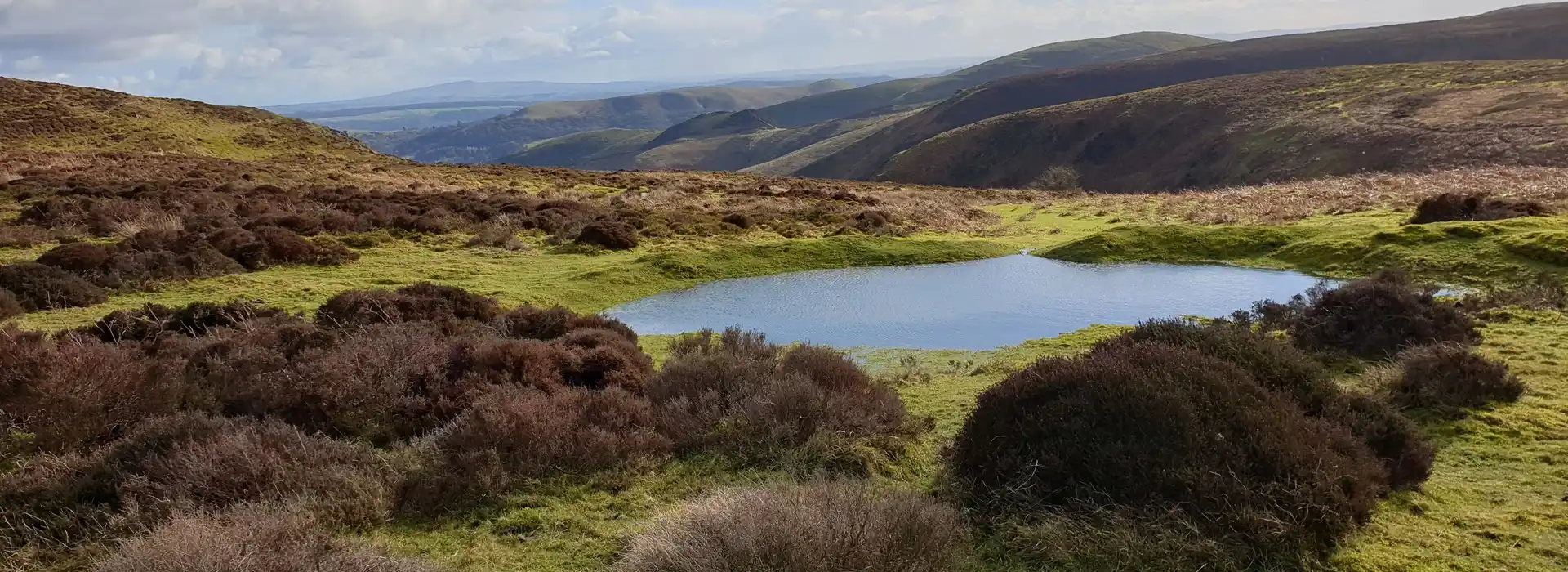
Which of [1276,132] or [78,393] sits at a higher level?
[1276,132]

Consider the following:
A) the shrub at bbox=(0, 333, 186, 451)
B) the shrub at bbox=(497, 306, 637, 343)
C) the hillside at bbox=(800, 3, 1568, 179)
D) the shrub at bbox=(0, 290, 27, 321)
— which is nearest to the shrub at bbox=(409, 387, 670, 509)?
the shrub at bbox=(0, 333, 186, 451)

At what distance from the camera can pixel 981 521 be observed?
5672 mm

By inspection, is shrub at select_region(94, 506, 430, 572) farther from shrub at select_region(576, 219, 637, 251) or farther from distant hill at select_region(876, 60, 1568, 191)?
distant hill at select_region(876, 60, 1568, 191)

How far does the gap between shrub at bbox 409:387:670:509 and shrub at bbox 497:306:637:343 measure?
384cm

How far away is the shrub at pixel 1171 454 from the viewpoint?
4.99 m

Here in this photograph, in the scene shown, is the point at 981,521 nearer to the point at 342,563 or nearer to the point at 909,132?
the point at 342,563

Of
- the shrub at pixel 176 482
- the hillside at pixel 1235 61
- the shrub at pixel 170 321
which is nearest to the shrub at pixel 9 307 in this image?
the shrub at pixel 170 321

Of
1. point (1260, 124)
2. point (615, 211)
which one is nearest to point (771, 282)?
point (615, 211)

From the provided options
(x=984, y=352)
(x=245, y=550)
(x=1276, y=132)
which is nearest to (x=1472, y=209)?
(x=984, y=352)

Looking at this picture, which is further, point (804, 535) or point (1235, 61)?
point (1235, 61)

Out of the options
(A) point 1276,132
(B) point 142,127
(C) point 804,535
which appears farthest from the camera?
(A) point 1276,132

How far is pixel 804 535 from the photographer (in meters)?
4.63

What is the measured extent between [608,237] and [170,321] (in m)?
12.3

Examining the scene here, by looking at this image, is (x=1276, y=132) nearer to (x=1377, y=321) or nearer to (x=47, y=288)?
(x=1377, y=321)
